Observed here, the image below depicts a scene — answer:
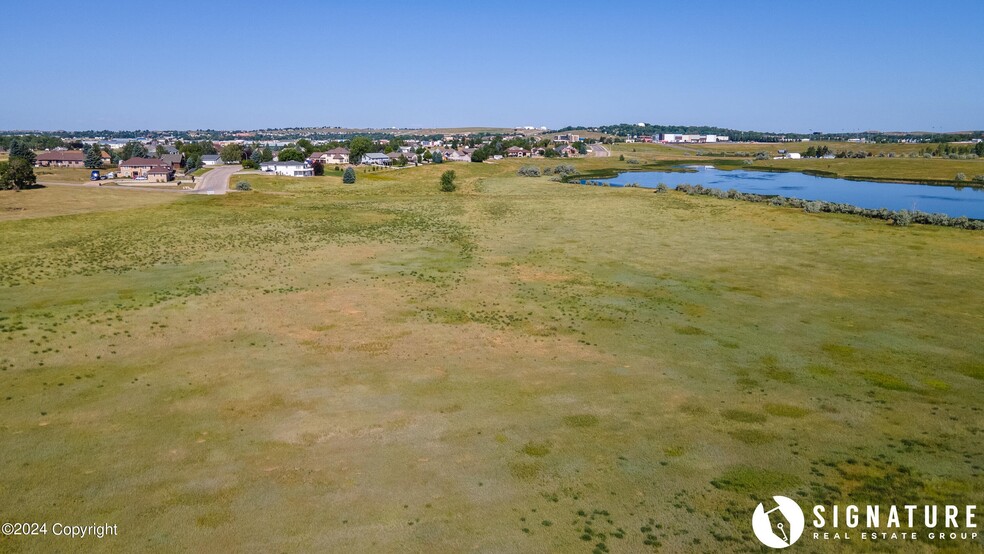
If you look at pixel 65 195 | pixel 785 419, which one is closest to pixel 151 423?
pixel 785 419

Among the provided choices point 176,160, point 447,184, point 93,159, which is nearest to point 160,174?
point 176,160

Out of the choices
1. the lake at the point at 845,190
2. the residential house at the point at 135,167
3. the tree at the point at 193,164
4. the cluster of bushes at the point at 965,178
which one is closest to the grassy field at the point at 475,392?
the lake at the point at 845,190

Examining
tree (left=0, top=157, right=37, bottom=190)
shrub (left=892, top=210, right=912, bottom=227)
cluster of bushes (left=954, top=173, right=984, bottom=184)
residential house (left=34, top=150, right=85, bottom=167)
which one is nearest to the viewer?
shrub (left=892, top=210, right=912, bottom=227)

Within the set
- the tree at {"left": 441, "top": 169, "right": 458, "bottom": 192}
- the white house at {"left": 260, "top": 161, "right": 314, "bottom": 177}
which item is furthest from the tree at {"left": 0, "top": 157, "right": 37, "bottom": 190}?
the tree at {"left": 441, "top": 169, "right": 458, "bottom": 192}
